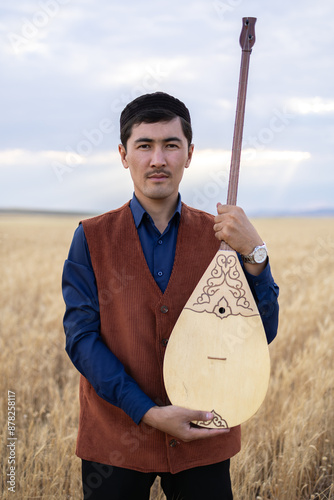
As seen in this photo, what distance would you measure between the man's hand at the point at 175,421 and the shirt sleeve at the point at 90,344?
3 centimetres

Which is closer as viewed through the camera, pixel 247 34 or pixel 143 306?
pixel 143 306

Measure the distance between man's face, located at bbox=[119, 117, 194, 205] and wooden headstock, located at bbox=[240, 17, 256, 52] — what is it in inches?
15.7

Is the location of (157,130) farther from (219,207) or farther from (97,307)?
(97,307)

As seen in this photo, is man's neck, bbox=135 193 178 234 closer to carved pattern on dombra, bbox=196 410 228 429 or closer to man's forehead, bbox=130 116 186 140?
man's forehead, bbox=130 116 186 140

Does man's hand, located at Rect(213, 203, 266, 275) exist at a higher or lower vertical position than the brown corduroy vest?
higher

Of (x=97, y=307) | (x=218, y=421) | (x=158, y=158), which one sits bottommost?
(x=218, y=421)

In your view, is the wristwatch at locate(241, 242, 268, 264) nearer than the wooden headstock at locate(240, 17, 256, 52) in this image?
Yes

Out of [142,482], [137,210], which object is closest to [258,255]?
[137,210]

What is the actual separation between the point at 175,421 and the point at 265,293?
1.83ft

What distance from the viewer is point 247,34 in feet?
6.23

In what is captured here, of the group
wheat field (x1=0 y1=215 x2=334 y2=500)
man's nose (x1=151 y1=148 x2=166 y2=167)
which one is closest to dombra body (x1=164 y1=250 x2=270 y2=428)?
man's nose (x1=151 y1=148 x2=166 y2=167)

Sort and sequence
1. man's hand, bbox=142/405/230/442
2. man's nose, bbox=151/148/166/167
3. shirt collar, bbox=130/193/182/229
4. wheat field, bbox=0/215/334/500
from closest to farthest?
man's hand, bbox=142/405/230/442
man's nose, bbox=151/148/166/167
shirt collar, bbox=130/193/182/229
wheat field, bbox=0/215/334/500

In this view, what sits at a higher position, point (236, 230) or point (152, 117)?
point (152, 117)

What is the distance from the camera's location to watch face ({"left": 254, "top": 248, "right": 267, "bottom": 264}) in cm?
175
